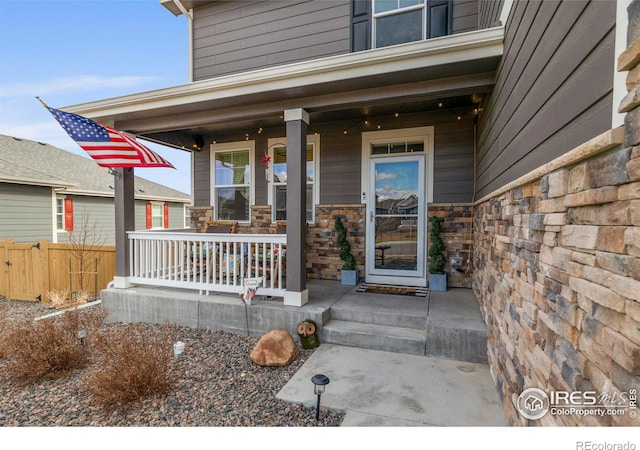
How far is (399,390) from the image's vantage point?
2553mm

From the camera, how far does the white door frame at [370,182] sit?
4.68 m

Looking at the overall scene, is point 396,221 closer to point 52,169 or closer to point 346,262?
point 346,262

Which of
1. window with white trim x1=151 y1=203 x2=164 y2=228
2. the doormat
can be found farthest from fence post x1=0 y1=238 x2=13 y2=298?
window with white trim x1=151 y1=203 x2=164 y2=228

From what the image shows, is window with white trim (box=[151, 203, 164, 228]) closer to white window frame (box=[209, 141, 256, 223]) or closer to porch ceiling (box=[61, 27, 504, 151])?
white window frame (box=[209, 141, 256, 223])

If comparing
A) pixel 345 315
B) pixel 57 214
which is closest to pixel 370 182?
pixel 345 315

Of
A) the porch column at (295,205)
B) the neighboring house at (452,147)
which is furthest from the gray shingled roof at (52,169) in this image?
the porch column at (295,205)

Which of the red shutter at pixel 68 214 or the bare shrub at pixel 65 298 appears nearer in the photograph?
the bare shrub at pixel 65 298

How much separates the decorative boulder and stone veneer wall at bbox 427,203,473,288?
8.83ft

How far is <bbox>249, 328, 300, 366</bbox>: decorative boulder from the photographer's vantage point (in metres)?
3.02

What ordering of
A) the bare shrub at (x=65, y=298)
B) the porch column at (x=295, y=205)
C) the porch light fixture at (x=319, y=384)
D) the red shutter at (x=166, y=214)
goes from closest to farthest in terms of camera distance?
the porch light fixture at (x=319, y=384) < the porch column at (x=295, y=205) < the bare shrub at (x=65, y=298) < the red shutter at (x=166, y=214)

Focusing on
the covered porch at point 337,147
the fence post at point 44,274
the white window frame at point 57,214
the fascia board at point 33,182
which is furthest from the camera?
the white window frame at point 57,214

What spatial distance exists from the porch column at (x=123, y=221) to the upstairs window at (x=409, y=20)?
4325 mm

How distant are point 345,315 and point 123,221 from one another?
3618 millimetres

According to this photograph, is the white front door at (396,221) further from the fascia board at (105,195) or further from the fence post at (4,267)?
the fascia board at (105,195)
